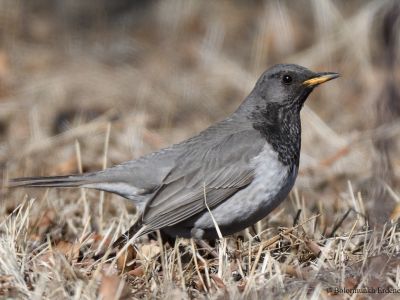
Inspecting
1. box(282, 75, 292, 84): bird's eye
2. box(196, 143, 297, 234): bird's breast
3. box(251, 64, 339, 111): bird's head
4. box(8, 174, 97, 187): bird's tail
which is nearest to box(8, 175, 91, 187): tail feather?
box(8, 174, 97, 187): bird's tail

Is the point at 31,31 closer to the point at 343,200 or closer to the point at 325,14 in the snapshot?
the point at 325,14

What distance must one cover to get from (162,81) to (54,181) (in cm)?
525

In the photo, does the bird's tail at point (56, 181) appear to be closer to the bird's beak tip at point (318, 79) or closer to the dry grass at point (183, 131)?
the dry grass at point (183, 131)

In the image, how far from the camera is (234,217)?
18.7 ft

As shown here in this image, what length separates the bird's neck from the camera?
5.90m

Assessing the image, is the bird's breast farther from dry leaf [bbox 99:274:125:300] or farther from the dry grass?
dry leaf [bbox 99:274:125:300]

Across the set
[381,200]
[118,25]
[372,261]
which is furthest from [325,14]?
[381,200]

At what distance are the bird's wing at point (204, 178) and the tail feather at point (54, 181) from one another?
569mm

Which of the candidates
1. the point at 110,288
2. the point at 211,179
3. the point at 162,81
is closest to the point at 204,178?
the point at 211,179

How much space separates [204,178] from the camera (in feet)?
19.4

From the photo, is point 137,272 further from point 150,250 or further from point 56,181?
point 56,181

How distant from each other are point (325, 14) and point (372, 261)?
581 centimetres

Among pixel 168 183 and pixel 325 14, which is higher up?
pixel 325 14

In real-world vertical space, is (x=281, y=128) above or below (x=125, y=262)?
above
